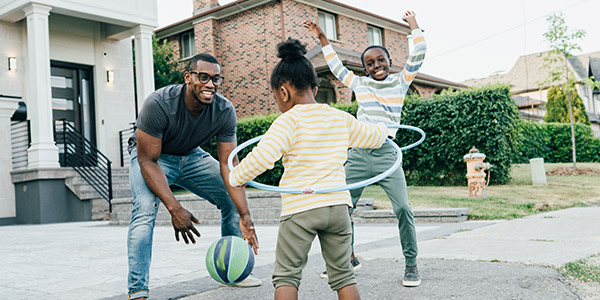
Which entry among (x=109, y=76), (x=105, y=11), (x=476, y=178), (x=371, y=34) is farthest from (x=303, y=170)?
(x=371, y=34)

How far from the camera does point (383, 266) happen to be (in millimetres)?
4285

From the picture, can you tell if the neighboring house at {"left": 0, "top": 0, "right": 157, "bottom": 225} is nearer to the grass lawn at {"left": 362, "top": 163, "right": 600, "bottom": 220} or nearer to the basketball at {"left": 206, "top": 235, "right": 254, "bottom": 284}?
the grass lawn at {"left": 362, "top": 163, "right": 600, "bottom": 220}

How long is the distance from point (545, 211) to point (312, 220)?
8.08 meters

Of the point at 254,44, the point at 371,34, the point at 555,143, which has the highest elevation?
the point at 371,34

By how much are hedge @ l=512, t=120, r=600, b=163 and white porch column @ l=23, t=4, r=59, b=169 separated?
16.4m

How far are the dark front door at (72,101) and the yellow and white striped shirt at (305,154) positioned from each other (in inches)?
542

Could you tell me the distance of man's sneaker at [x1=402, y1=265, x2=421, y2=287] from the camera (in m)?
3.48

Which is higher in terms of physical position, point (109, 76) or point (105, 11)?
point (105, 11)

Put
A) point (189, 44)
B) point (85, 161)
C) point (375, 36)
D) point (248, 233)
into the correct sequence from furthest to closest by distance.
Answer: point (375, 36)
point (189, 44)
point (85, 161)
point (248, 233)

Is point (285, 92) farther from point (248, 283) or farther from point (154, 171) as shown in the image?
point (248, 283)

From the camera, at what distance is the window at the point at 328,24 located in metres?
23.2

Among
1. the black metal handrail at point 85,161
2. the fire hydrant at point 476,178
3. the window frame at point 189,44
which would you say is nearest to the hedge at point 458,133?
the fire hydrant at point 476,178

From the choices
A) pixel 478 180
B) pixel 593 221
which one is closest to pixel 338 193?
pixel 593 221

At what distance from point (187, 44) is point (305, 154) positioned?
22.8 metres
